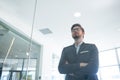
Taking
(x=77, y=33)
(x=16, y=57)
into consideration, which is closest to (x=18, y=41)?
(x=16, y=57)

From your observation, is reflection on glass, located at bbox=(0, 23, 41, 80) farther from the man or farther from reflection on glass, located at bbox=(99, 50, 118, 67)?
reflection on glass, located at bbox=(99, 50, 118, 67)

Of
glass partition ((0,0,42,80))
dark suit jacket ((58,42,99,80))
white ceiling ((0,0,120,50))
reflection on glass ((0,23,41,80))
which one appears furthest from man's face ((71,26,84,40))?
reflection on glass ((0,23,41,80))

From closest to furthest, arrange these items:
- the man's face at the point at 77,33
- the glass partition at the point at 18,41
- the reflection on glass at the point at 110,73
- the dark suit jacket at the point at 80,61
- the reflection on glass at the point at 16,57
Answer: the dark suit jacket at the point at 80,61 < the man's face at the point at 77,33 < the glass partition at the point at 18,41 < the reflection on glass at the point at 16,57 < the reflection on glass at the point at 110,73

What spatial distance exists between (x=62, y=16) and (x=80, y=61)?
8.63 feet

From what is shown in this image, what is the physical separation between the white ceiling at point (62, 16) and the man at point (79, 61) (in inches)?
76.2

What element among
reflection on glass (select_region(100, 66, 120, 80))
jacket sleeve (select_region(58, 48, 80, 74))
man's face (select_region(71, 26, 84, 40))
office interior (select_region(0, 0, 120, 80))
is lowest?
reflection on glass (select_region(100, 66, 120, 80))

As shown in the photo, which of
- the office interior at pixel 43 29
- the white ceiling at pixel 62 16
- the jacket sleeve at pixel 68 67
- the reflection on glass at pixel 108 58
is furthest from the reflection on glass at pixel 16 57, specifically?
the reflection on glass at pixel 108 58

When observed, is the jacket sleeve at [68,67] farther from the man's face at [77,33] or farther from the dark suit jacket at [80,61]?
the man's face at [77,33]

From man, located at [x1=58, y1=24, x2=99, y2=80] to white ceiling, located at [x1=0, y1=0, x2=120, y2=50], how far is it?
6.35 ft

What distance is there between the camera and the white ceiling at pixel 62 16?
11.1 feet

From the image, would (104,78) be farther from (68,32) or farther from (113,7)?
(113,7)

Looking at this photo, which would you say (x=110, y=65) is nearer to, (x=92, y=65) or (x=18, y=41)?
(x=18, y=41)

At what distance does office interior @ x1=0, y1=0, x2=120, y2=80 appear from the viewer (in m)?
3.46

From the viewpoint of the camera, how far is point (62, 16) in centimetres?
390
